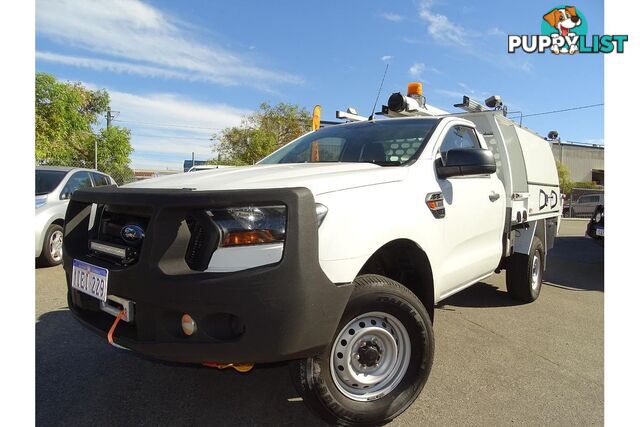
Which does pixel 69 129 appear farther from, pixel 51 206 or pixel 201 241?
pixel 201 241

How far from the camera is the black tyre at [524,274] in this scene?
4.84 m

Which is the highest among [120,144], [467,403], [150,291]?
[120,144]

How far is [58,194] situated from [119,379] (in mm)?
4795

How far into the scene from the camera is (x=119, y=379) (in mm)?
2785

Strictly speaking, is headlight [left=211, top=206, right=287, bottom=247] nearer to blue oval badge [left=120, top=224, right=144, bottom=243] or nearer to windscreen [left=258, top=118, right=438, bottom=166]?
blue oval badge [left=120, top=224, right=144, bottom=243]

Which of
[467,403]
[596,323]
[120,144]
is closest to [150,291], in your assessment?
[467,403]

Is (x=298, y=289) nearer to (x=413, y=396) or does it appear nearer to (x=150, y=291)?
(x=150, y=291)

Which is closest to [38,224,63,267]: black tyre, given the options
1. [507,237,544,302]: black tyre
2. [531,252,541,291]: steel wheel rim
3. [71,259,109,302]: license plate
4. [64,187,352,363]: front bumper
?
[71,259,109,302]: license plate

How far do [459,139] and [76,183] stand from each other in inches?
249

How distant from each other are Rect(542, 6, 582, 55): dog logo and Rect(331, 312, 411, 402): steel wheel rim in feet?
16.8

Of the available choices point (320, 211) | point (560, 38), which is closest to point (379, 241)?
point (320, 211)

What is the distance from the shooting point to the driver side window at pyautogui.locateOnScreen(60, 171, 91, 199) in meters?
6.62

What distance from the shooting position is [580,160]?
5272 cm

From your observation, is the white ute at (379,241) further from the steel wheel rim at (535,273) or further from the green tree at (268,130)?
the green tree at (268,130)
